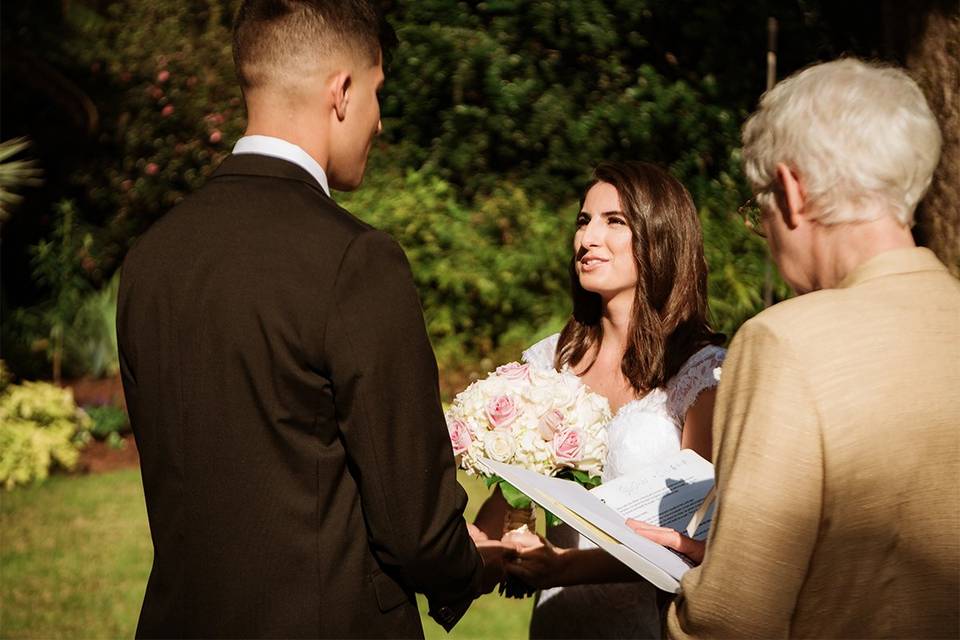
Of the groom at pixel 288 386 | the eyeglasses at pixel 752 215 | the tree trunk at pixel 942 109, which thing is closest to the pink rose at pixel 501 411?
the groom at pixel 288 386

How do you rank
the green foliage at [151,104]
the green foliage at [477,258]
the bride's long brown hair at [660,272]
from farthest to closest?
1. the green foliage at [151,104]
2. the green foliage at [477,258]
3. the bride's long brown hair at [660,272]

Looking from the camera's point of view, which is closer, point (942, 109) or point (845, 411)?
point (845, 411)

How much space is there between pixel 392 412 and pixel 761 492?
719mm

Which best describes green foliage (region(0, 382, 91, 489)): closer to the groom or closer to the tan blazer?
the groom

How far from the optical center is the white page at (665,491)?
8.25ft

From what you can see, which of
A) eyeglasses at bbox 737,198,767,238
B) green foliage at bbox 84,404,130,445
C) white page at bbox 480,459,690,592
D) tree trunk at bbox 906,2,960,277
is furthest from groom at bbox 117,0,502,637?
green foliage at bbox 84,404,130,445

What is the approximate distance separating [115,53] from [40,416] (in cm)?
496

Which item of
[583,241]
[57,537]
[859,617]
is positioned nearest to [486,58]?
[57,537]

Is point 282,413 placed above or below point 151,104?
above

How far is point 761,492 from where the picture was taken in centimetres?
174

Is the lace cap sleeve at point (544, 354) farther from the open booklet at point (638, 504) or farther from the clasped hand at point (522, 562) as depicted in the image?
the open booklet at point (638, 504)

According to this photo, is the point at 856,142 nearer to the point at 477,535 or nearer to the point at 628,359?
the point at 628,359

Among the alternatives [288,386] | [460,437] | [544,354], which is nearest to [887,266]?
[288,386]

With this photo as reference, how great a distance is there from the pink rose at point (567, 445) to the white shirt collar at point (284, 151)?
1178 mm
